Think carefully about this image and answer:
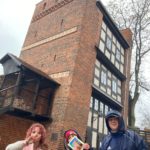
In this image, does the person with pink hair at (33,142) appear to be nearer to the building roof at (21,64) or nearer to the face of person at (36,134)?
the face of person at (36,134)

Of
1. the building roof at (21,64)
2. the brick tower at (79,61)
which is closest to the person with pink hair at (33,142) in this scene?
the brick tower at (79,61)

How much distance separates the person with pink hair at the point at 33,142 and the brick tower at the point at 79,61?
7354mm

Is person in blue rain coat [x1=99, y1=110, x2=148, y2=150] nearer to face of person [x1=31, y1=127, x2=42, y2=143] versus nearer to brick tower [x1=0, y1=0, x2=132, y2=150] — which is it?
face of person [x1=31, y1=127, x2=42, y2=143]

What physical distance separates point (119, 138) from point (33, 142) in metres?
1.39

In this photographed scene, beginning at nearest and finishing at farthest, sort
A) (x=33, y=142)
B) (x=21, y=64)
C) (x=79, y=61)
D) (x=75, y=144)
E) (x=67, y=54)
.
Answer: (x=33, y=142), (x=75, y=144), (x=21, y=64), (x=79, y=61), (x=67, y=54)

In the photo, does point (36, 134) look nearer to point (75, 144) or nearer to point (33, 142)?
point (33, 142)

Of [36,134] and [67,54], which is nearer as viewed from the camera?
[36,134]

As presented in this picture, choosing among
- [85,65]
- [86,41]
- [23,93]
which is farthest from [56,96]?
[86,41]

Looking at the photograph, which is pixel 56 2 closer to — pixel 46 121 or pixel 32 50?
pixel 32 50

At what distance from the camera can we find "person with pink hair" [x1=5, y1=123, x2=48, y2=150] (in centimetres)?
265

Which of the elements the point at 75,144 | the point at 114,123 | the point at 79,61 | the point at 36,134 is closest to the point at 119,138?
the point at 114,123

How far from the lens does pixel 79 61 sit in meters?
12.3

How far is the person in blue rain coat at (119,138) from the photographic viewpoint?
128 inches

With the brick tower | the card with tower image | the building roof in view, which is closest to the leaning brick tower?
the brick tower
